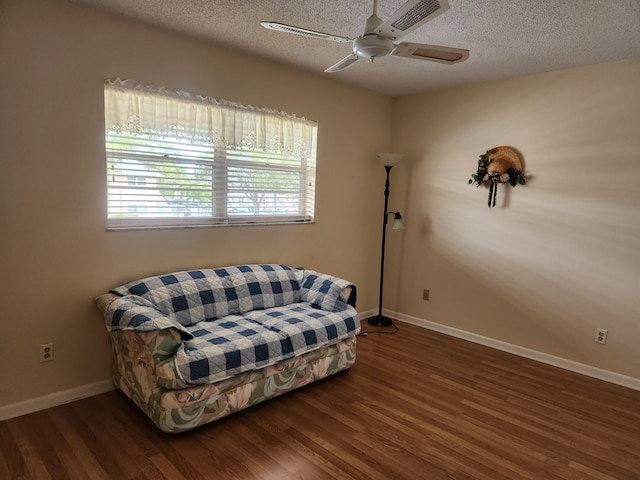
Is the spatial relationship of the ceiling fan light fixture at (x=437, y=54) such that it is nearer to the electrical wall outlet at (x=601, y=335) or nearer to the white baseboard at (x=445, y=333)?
the electrical wall outlet at (x=601, y=335)

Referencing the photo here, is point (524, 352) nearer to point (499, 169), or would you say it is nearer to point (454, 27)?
point (499, 169)

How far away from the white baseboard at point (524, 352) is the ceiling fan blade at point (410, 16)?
302cm

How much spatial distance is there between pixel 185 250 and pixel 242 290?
1.71ft

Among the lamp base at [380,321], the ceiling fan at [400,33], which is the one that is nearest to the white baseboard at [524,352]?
the lamp base at [380,321]

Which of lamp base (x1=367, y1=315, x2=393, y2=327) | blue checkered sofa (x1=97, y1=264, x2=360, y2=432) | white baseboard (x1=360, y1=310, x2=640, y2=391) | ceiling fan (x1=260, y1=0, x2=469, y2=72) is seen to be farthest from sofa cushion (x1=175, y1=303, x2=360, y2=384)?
ceiling fan (x1=260, y1=0, x2=469, y2=72)

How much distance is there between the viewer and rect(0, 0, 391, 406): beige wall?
2289mm

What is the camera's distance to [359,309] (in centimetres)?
450

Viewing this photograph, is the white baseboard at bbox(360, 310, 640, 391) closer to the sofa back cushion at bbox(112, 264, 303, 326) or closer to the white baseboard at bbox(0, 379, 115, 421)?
the sofa back cushion at bbox(112, 264, 303, 326)

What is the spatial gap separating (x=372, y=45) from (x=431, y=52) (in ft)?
1.03

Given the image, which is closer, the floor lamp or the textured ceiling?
the textured ceiling

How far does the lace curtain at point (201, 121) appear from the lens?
2.64 metres

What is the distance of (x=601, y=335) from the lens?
3232mm

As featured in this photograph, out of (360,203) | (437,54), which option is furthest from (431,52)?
(360,203)

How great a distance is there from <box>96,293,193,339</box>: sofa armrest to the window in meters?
0.56
